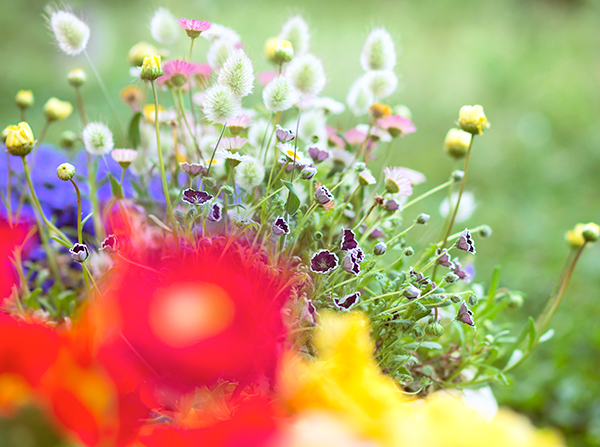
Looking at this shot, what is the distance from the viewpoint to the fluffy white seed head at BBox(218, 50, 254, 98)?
412 mm

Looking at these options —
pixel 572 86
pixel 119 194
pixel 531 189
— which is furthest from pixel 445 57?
pixel 119 194

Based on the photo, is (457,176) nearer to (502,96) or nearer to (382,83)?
(382,83)

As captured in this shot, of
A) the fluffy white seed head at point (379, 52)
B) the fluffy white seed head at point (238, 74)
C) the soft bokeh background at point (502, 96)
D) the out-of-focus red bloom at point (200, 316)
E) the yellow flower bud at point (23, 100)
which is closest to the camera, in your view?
the out-of-focus red bloom at point (200, 316)

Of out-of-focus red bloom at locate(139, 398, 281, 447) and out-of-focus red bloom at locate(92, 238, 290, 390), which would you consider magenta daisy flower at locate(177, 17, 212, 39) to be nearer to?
out-of-focus red bloom at locate(92, 238, 290, 390)

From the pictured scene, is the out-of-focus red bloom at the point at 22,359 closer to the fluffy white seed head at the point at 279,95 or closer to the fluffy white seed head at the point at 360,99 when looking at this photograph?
the fluffy white seed head at the point at 279,95

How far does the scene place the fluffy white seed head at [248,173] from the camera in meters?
0.44

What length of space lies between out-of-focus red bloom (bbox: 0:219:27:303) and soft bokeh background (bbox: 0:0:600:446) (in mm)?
564

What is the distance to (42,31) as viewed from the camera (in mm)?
3041

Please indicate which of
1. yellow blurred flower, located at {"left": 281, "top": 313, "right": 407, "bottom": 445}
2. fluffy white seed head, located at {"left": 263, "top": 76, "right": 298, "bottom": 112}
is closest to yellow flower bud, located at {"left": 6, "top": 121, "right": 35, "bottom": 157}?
fluffy white seed head, located at {"left": 263, "top": 76, "right": 298, "bottom": 112}

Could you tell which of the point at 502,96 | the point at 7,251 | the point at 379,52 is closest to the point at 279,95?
the point at 379,52

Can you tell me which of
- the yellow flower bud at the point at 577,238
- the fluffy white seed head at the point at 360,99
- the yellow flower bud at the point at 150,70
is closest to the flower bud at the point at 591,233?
the yellow flower bud at the point at 577,238

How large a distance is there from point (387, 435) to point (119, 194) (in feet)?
1.16

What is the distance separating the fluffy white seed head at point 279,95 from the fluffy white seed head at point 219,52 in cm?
7

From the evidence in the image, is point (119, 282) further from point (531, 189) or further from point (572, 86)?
point (572, 86)
